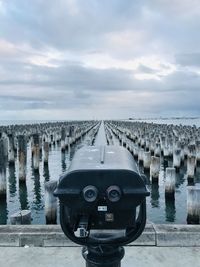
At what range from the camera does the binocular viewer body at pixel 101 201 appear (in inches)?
115

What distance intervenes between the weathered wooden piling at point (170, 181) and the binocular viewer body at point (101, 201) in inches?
497

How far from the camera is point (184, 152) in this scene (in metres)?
28.4

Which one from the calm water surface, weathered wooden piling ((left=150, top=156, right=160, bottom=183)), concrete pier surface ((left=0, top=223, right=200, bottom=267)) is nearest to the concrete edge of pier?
concrete pier surface ((left=0, top=223, right=200, bottom=267))

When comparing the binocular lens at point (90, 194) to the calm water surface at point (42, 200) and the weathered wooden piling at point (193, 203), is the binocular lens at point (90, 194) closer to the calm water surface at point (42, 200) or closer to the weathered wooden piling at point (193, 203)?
the weathered wooden piling at point (193, 203)

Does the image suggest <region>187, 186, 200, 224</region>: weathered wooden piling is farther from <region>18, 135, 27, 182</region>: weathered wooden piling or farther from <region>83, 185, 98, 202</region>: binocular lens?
<region>18, 135, 27, 182</region>: weathered wooden piling

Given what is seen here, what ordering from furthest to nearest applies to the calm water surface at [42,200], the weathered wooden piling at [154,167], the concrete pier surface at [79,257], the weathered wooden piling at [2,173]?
1. the weathered wooden piling at [154,167]
2. the weathered wooden piling at [2,173]
3. the calm water surface at [42,200]
4. the concrete pier surface at [79,257]

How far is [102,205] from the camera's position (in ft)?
9.57

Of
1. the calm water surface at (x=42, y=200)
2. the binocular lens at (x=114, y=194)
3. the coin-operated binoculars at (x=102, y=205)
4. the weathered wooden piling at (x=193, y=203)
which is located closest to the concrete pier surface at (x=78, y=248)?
the coin-operated binoculars at (x=102, y=205)

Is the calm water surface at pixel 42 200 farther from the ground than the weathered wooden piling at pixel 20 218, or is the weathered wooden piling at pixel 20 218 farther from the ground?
the weathered wooden piling at pixel 20 218

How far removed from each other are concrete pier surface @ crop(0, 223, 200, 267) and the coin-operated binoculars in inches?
63.3

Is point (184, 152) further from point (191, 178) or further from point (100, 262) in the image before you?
point (100, 262)

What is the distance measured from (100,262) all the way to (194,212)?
8.28 m

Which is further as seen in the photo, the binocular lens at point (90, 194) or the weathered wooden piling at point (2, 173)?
the weathered wooden piling at point (2, 173)

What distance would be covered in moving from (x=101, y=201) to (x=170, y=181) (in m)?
13.3
